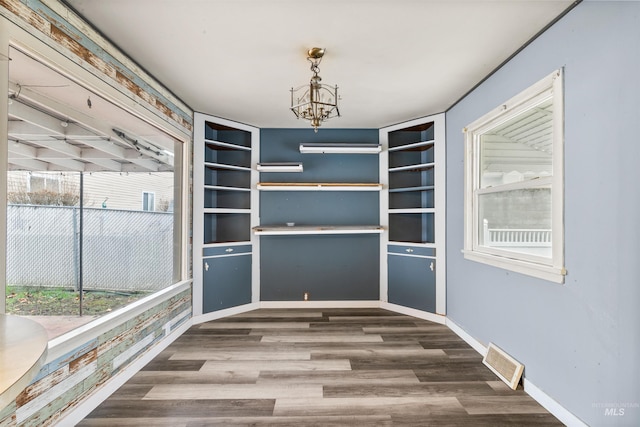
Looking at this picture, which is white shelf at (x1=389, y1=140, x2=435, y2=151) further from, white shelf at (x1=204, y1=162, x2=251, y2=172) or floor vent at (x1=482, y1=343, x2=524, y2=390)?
floor vent at (x1=482, y1=343, x2=524, y2=390)

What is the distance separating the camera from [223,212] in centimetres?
411

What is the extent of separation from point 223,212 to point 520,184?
3238 millimetres

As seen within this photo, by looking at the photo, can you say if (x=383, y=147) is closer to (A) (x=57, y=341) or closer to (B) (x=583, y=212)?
(B) (x=583, y=212)

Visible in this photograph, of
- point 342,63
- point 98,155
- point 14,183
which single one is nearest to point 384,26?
point 342,63

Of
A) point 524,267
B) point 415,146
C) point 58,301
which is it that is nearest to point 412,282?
point 415,146

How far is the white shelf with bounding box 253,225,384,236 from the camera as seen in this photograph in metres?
4.20

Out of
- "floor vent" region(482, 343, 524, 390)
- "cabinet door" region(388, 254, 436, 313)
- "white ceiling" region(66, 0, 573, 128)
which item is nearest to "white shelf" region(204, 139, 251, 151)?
"white ceiling" region(66, 0, 573, 128)

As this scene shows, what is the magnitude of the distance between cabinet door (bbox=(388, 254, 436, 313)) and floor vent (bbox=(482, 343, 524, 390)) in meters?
1.17

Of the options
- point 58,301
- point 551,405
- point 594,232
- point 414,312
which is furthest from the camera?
point 414,312

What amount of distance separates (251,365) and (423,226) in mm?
2804

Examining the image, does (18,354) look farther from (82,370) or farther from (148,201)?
(148,201)

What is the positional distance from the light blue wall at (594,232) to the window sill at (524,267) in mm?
55

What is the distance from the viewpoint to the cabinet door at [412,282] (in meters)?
3.96

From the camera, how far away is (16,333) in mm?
896
